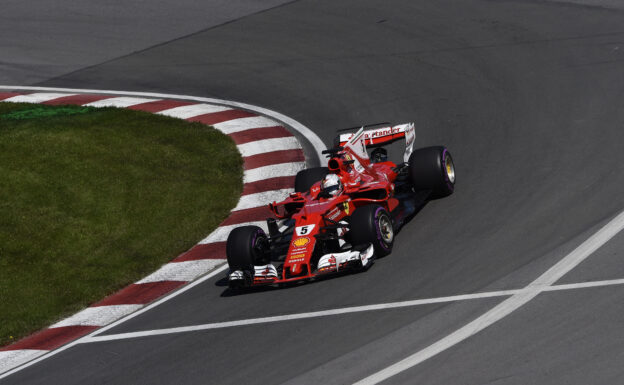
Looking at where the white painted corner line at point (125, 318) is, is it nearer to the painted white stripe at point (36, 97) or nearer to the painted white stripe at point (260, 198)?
the painted white stripe at point (260, 198)

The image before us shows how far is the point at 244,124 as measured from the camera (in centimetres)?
1712

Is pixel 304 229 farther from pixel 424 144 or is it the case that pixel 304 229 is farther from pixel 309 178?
pixel 424 144

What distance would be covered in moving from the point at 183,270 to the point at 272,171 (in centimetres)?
319

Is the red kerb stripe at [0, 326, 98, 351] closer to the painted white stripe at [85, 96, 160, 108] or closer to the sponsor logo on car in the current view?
the sponsor logo on car

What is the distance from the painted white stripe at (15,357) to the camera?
10.4 m

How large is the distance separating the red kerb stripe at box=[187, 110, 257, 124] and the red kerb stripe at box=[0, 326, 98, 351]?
22.9ft

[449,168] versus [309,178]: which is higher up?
[309,178]

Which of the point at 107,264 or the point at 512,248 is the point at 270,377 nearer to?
the point at 512,248

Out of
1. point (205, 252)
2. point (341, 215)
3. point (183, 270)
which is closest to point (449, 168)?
point (341, 215)

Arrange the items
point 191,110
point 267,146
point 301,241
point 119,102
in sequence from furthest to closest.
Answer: point 119,102 < point 191,110 < point 267,146 < point 301,241

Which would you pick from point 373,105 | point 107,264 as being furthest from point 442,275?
point 373,105

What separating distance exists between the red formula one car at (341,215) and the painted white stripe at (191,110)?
5.30 meters

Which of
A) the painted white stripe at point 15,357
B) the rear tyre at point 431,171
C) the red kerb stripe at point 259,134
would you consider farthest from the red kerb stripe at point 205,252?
the red kerb stripe at point 259,134

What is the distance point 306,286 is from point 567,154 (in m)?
4.72
